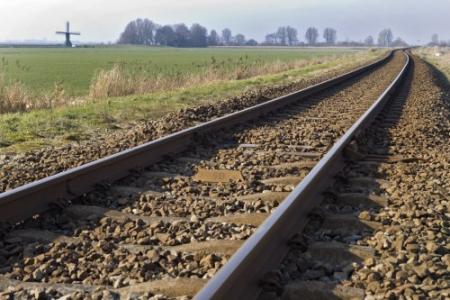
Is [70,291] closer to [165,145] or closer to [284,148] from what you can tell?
[165,145]

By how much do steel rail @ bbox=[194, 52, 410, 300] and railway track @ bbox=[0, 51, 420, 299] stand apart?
2 centimetres

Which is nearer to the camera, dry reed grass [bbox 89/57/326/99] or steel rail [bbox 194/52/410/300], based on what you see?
steel rail [bbox 194/52/410/300]

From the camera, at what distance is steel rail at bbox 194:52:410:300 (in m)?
3.00

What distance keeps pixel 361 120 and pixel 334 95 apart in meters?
7.17

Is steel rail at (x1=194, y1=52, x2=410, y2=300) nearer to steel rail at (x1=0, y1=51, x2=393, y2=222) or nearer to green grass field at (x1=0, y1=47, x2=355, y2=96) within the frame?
steel rail at (x1=0, y1=51, x2=393, y2=222)

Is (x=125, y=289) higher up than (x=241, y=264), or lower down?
lower down

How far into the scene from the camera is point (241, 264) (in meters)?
3.20

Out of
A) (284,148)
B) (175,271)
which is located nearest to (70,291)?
(175,271)

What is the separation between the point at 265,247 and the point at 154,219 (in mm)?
1357

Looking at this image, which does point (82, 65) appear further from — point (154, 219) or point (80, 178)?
point (154, 219)

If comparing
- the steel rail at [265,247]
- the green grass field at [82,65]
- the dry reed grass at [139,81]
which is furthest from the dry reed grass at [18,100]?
the steel rail at [265,247]

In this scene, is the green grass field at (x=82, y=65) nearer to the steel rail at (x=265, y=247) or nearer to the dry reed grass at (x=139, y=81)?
the dry reed grass at (x=139, y=81)

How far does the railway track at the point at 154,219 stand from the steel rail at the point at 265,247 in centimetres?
2

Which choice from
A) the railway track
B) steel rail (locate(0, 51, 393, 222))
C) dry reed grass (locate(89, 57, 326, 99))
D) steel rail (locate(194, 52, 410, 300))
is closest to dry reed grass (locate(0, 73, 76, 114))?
dry reed grass (locate(89, 57, 326, 99))
